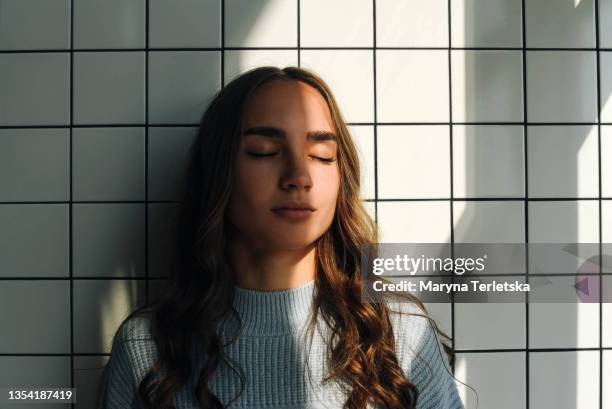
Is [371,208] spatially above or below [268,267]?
above

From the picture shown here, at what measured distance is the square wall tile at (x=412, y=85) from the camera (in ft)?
4.54

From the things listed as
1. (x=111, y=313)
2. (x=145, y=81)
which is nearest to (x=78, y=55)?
(x=145, y=81)

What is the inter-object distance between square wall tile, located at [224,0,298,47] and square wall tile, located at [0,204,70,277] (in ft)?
1.91

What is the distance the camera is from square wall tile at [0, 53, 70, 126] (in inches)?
54.1

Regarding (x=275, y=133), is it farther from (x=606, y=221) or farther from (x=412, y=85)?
(x=606, y=221)

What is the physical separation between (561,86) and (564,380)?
→ 72 cm

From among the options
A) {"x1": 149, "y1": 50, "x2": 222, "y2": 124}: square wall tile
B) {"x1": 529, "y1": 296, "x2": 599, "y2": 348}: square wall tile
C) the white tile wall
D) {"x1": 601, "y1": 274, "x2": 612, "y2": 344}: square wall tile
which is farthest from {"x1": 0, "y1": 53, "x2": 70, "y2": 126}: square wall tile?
{"x1": 601, "y1": 274, "x2": 612, "y2": 344}: square wall tile

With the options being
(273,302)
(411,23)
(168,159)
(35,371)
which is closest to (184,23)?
(168,159)

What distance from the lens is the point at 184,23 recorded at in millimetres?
1370

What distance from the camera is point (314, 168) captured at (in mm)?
1132

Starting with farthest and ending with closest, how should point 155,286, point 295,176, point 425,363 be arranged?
point 155,286, point 425,363, point 295,176

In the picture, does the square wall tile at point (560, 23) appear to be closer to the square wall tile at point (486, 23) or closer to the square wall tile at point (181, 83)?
the square wall tile at point (486, 23)

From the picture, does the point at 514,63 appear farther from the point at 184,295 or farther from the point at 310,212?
the point at 184,295

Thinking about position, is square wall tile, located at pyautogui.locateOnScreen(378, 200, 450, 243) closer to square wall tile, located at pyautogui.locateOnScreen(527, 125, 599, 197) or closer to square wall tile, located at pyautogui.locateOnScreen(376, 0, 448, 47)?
square wall tile, located at pyautogui.locateOnScreen(527, 125, 599, 197)
